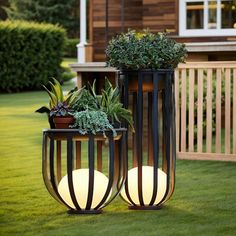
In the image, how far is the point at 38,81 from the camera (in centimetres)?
2856

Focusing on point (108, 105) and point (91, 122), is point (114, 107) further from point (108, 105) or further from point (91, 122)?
point (91, 122)

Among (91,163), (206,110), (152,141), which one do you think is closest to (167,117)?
(152,141)

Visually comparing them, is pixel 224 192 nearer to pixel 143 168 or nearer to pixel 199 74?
pixel 143 168

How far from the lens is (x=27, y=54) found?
2786 cm

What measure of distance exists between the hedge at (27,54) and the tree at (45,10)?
1556cm

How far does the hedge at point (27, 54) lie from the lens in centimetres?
2702

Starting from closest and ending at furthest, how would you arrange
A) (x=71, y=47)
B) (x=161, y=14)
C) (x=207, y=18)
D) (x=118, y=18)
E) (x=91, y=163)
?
(x=91, y=163) → (x=207, y=18) → (x=161, y=14) → (x=118, y=18) → (x=71, y=47)

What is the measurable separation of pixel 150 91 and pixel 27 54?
21.4 meters

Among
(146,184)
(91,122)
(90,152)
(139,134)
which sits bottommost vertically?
(146,184)

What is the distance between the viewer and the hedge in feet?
88.6

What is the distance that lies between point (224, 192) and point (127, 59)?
1917 mm

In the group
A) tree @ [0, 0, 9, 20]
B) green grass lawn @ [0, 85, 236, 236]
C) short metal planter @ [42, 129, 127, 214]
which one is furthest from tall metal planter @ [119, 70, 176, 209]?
tree @ [0, 0, 9, 20]

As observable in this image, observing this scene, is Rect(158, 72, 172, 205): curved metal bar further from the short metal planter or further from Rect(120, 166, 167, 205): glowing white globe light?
the short metal planter

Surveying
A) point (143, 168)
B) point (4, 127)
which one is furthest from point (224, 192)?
point (4, 127)
